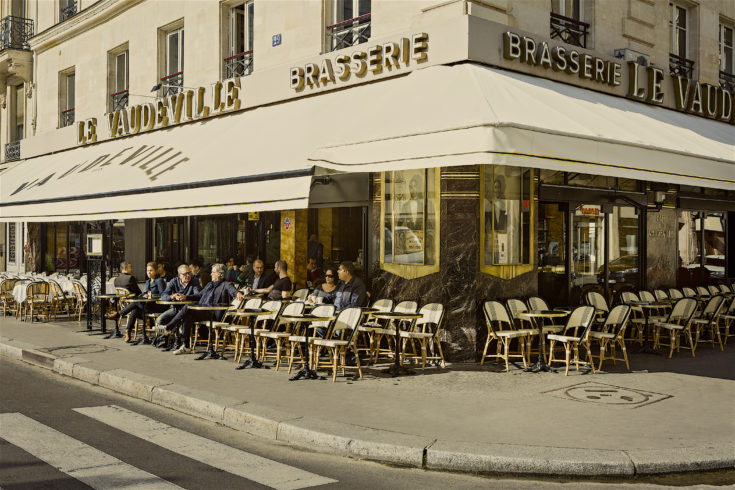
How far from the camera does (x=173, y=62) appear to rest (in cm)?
1577

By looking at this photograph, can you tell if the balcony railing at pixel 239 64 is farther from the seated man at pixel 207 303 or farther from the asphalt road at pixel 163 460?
the asphalt road at pixel 163 460

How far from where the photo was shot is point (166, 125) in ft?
48.4

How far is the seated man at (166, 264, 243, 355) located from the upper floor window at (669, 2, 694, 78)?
9.33m

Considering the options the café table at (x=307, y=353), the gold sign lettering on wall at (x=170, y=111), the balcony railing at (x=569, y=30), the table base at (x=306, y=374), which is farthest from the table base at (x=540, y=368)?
the gold sign lettering on wall at (x=170, y=111)

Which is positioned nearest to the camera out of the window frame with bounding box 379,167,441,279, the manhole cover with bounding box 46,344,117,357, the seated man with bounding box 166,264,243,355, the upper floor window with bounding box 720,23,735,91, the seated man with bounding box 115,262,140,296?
the window frame with bounding box 379,167,441,279

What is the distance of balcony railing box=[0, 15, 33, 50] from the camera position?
21.4 meters

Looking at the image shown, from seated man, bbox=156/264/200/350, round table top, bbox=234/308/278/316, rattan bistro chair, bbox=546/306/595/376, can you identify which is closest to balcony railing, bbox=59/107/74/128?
seated man, bbox=156/264/200/350

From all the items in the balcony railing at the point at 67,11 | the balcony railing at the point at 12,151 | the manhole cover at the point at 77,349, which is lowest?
the manhole cover at the point at 77,349

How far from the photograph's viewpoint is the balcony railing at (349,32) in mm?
10969

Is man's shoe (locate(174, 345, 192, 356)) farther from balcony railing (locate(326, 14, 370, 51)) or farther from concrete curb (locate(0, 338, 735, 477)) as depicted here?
balcony railing (locate(326, 14, 370, 51))

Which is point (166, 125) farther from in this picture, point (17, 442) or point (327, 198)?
point (17, 442)

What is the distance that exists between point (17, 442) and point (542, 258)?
761 cm

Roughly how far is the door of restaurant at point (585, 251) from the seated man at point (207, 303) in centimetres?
478

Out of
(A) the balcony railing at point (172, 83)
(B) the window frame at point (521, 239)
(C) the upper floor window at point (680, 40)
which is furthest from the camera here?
(A) the balcony railing at point (172, 83)
